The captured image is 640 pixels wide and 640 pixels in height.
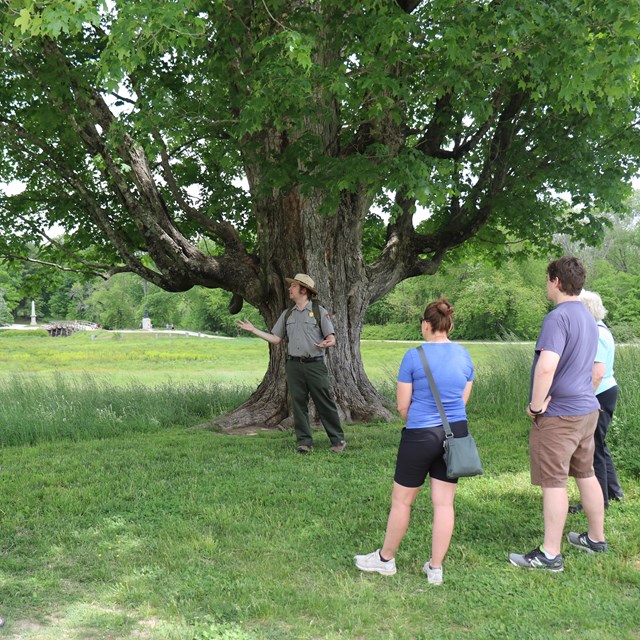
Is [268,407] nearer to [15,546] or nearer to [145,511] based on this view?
[145,511]

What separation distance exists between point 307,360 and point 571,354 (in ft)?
14.3

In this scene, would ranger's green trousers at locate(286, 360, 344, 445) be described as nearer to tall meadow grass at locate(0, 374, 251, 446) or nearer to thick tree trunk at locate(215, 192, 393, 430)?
thick tree trunk at locate(215, 192, 393, 430)

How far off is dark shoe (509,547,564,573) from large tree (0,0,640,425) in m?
4.52

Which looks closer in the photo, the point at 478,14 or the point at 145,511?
the point at 145,511

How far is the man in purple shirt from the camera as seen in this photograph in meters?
4.25

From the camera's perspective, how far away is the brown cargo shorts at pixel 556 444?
432 cm

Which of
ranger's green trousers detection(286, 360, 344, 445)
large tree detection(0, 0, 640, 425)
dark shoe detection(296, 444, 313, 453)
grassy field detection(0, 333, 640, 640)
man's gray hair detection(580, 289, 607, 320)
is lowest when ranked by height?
grassy field detection(0, 333, 640, 640)

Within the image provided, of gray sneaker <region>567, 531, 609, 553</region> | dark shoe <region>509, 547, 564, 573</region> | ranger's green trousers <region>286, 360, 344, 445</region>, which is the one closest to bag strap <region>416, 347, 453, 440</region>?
dark shoe <region>509, 547, 564, 573</region>

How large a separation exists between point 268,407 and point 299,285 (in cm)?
318

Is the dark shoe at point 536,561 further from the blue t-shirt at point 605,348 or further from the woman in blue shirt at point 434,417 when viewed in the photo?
the blue t-shirt at point 605,348

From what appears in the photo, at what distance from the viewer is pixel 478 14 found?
297 inches

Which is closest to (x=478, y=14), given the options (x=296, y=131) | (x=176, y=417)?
(x=296, y=131)

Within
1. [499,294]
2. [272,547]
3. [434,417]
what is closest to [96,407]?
[272,547]

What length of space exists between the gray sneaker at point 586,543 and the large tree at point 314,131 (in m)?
4.37
